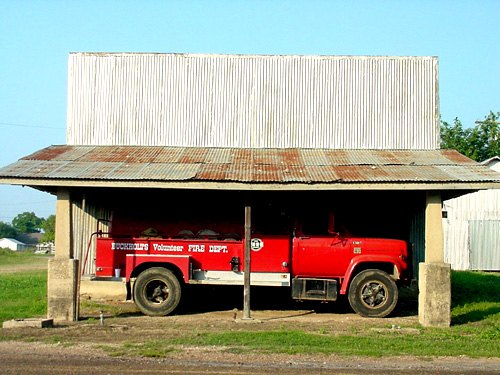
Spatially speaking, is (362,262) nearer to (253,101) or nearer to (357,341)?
(357,341)

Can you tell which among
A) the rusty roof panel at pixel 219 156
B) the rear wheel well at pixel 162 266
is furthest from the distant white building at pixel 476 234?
the rear wheel well at pixel 162 266

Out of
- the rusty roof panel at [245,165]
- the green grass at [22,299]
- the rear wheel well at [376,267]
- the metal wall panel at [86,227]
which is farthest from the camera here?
the metal wall panel at [86,227]

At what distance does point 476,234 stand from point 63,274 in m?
25.7

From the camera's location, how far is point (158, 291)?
17.2 metres

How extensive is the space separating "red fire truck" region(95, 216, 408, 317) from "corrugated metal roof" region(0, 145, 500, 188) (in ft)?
5.85

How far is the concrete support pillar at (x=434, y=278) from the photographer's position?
51.2 feet

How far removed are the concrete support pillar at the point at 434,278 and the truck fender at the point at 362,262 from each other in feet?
3.89

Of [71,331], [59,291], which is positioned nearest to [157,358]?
[71,331]

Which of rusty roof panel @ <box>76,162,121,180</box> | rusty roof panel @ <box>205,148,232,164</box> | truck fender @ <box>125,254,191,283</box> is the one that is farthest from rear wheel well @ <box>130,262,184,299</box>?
rusty roof panel @ <box>205,148,232,164</box>

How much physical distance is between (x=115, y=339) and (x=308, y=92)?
934 centimetres

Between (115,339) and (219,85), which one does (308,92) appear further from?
(115,339)

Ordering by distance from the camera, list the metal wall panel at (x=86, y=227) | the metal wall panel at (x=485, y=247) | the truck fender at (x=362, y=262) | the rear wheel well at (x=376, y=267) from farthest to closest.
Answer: the metal wall panel at (x=485, y=247), the metal wall panel at (x=86, y=227), the rear wheel well at (x=376, y=267), the truck fender at (x=362, y=262)

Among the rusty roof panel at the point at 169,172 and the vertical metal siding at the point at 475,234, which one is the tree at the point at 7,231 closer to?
the vertical metal siding at the point at 475,234

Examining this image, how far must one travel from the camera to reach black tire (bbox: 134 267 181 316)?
17.0m
